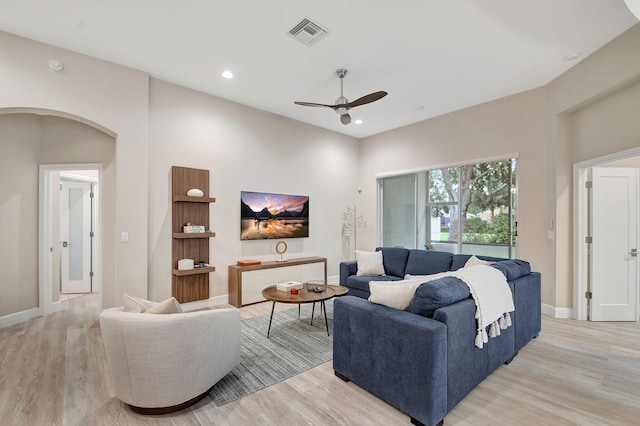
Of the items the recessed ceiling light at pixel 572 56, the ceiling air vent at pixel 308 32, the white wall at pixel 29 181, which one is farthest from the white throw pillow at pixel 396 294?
the white wall at pixel 29 181

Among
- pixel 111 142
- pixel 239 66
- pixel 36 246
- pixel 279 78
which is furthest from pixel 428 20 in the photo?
pixel 36 246

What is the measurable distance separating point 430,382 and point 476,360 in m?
0.69

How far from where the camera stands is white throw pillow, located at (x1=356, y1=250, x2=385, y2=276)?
4766 millimetres

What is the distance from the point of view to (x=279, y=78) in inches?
162

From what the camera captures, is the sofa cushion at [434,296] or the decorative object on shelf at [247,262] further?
the decorative object on shelf at [247,262]

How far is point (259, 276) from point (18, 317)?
3.17 metres

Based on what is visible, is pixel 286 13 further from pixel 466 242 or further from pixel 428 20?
pixel 466 242

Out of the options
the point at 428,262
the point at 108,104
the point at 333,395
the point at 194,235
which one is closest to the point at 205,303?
the point at 194,235

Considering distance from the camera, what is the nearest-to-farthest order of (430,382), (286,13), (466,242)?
(430,382) → (286,13) → (466,242)

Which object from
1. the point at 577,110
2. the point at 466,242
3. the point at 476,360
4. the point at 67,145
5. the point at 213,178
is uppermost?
the point at 577,110

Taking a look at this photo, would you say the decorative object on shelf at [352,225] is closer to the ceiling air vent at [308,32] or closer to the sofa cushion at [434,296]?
the ceiling air vent at [308,32]

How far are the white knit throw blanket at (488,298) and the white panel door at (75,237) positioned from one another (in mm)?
6401

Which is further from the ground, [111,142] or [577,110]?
[577,110]

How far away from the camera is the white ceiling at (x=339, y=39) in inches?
108
